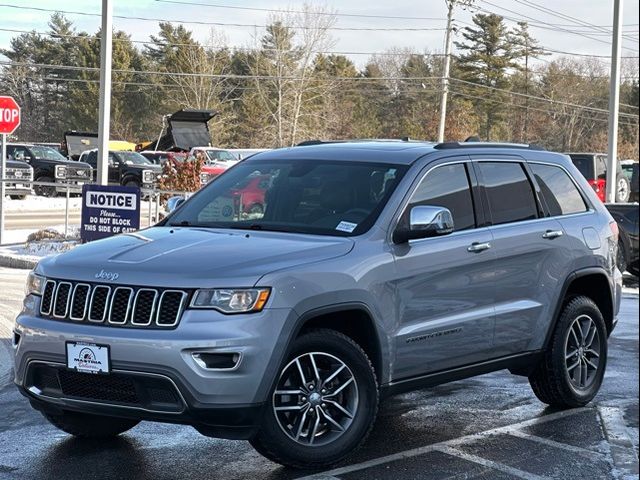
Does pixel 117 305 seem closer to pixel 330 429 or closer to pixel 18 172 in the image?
pixel 330 429

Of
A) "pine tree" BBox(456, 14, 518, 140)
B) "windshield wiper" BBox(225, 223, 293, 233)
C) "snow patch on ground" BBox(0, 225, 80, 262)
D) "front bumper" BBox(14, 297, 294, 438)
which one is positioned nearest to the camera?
"front bumper" BBox(14, 297, 294, 438)

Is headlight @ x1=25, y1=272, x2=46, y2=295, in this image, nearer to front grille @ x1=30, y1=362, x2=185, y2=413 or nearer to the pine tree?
front grille @ x1=30, y1=362, x2=185, y2=413

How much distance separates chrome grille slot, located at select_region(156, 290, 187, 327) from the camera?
5.60m

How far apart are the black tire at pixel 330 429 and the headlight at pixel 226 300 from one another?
1.23 ft

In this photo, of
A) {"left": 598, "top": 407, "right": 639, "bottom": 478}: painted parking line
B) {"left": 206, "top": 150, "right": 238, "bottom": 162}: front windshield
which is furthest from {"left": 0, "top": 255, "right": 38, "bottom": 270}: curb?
{"left": 206, "top": 150, "right": 238, "bottom": 162}: front windshield

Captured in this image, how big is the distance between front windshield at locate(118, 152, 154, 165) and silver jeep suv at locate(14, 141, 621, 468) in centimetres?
3622

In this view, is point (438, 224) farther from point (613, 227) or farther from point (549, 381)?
point (613, 227)

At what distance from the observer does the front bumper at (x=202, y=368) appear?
5.51m

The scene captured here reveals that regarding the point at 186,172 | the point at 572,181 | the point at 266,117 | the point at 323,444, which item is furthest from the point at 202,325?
the point at 266,117

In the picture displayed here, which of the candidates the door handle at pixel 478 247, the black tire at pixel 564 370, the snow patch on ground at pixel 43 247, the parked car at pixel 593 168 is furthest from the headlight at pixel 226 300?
the parked car at pixel 593 168

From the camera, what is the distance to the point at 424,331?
21.3ft

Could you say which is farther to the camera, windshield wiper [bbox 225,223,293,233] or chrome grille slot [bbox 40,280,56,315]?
windshield wiper [bbox 225,223,293,233]

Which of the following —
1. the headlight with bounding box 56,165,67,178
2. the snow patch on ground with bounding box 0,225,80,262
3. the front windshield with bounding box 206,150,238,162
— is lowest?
the snow patch on ground with bounding box 0,225,80,262

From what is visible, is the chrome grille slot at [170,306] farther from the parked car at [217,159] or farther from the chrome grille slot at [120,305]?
the parked car at [217,159]
